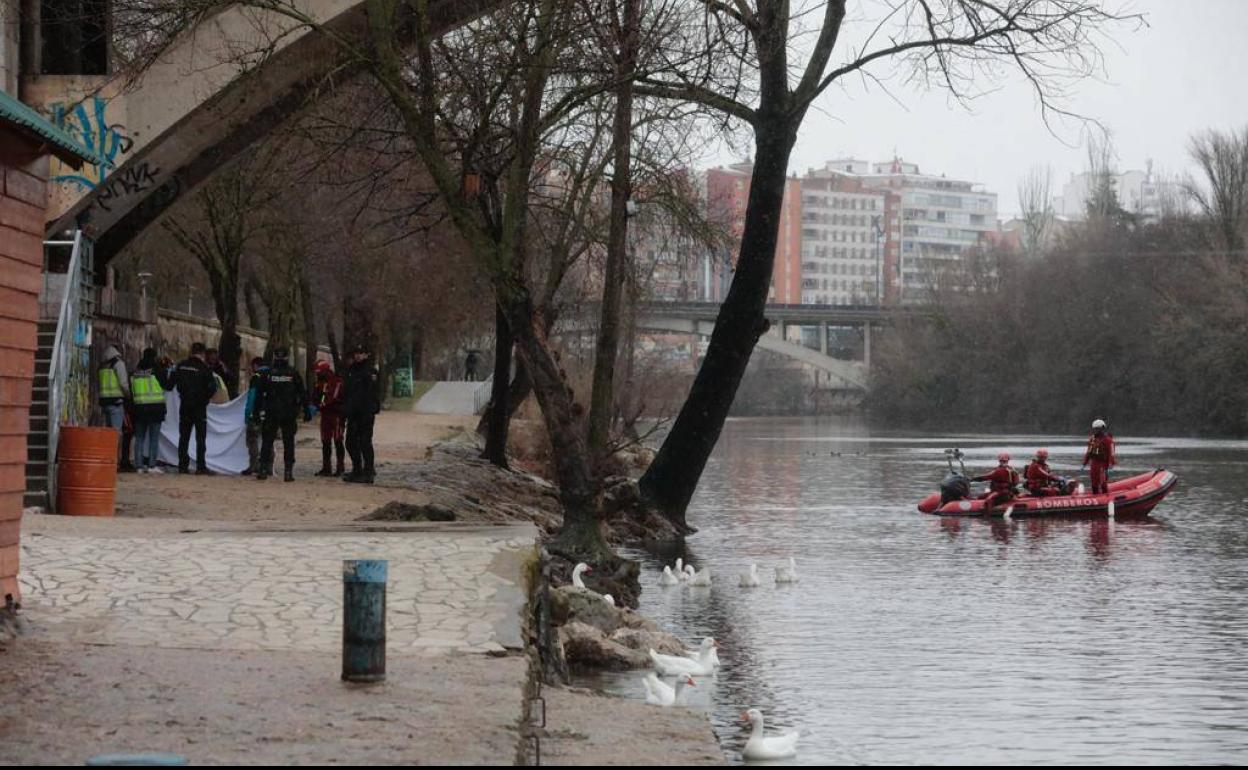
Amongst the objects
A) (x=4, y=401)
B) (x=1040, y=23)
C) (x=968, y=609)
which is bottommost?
(x=968, y=609)

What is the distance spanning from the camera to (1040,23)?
81.4 feet

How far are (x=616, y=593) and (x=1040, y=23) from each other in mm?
10015

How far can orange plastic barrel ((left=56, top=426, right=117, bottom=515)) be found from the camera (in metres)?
18.7

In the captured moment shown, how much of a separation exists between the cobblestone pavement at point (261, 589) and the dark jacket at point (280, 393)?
9.62m

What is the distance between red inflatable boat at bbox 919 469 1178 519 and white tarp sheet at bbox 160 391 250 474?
567 inches

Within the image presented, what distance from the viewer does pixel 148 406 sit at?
997 inches

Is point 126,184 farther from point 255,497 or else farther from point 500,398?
point 500,398

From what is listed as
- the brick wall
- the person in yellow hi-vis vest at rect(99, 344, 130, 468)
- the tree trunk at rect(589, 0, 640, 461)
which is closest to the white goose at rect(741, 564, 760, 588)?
the tree trunk at rect(589, 0, 640, 461)

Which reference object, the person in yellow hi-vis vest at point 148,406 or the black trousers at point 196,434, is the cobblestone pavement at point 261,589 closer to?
the person in yellow hi-vis vest at point 148,406

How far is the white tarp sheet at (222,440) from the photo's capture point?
27.8 metres

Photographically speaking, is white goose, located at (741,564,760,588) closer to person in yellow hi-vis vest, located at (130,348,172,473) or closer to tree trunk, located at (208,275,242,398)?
person in yellow hi-vis vest, located at (130,348,172,473)

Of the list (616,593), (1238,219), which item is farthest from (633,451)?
(1238,219)

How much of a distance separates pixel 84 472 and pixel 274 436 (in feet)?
24.6

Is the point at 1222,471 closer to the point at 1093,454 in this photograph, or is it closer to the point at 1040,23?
the point at 1093,454
